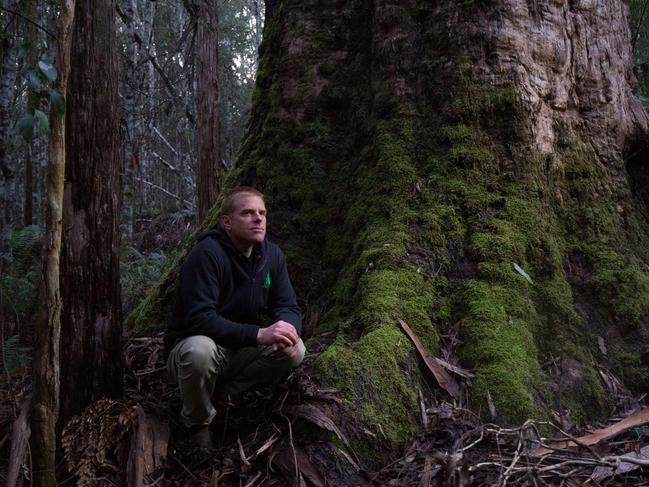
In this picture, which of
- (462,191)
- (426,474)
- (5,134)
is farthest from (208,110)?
(426,474)

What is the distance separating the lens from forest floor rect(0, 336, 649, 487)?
8.83 feet

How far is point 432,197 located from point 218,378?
2.05 metres

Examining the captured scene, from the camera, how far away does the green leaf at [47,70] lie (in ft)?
7.70

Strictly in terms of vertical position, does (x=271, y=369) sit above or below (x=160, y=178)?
below

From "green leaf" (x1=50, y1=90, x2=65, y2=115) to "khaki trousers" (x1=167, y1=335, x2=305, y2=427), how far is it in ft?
4.50

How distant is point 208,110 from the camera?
9164 mm

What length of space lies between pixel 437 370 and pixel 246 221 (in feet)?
4.97

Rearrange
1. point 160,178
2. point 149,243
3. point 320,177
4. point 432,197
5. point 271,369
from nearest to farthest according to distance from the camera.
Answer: point 271,369 < point 432,197 < point 320,177 < point 149,243 < point 160,178

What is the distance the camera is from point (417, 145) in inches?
172

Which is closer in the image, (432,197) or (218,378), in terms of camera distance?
(218,378)

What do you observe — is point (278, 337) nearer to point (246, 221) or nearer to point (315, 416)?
point (315, 416)

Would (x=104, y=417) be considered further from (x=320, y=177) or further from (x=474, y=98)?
(x=474, y=98)

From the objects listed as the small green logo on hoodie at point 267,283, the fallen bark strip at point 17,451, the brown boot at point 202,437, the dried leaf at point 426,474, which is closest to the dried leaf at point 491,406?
the dried leaf at point 426,474

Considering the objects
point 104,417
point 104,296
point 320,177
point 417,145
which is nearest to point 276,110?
point 320,177
